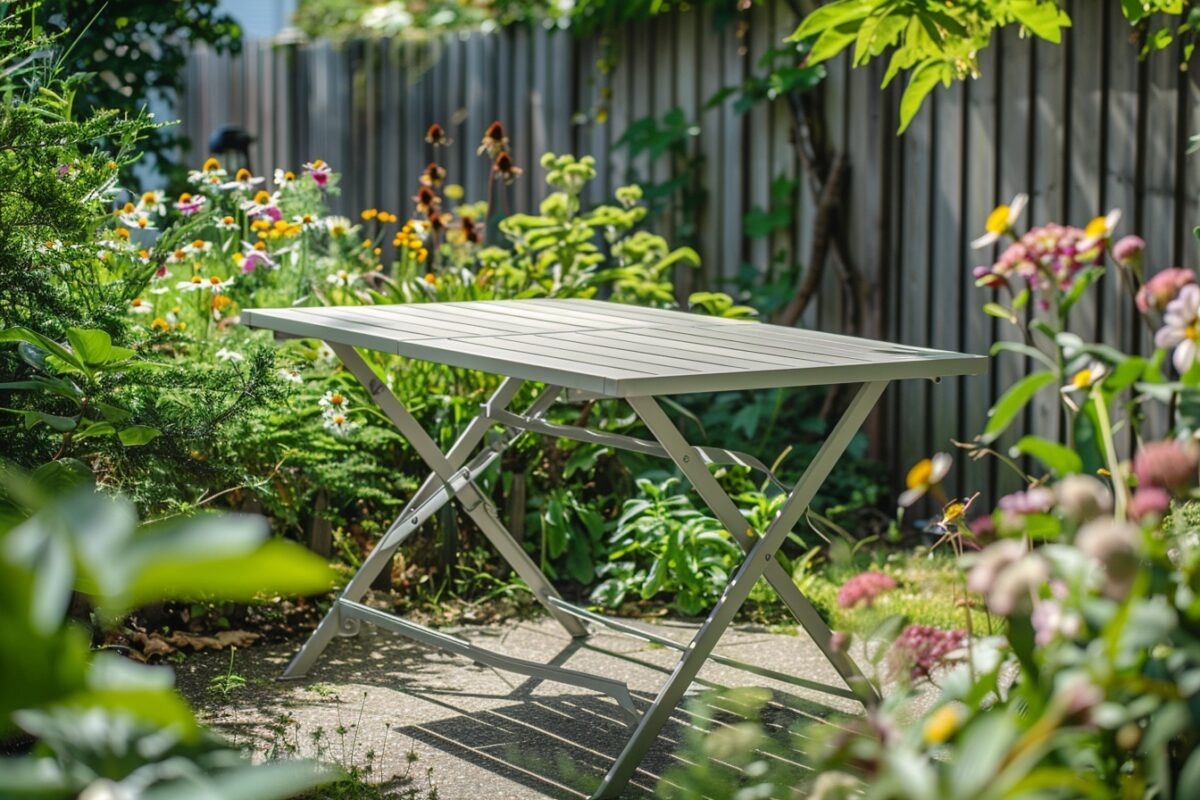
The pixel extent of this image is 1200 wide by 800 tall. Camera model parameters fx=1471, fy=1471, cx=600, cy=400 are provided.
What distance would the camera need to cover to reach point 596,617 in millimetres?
3670

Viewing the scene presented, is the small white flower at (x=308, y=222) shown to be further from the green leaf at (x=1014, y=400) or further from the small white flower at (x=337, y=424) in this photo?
the green leaf at (x=1014, y=400)

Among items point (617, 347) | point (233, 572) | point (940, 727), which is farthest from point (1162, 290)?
point (617, 347)

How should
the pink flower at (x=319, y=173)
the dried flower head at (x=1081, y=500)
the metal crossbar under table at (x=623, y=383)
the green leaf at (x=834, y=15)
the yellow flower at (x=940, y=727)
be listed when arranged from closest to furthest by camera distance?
the yellow flower at (x=940, y=727) < the dried flower head at (x=1081, y=500) < the metal crossbar under table at (x=623, y=383) < the green leaf at (x=834, y=15) < the pink flower at (x=319, y=173)

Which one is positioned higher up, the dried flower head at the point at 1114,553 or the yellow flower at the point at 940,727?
the dried flower head at the point at 1114,553

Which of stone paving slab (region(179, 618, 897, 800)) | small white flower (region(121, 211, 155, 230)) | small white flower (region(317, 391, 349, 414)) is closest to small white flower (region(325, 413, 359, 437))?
small white flower (region(317, 391, 349, 414))

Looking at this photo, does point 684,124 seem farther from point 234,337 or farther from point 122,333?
point 122,333

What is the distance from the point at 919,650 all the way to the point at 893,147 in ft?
13.7

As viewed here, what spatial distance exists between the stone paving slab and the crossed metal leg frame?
0.39 feet

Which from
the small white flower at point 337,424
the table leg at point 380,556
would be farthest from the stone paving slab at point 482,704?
the small white flower at point 337,424

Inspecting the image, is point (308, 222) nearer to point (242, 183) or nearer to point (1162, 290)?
point (242, 183)

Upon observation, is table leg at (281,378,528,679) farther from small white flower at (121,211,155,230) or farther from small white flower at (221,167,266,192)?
small white flower at (221,167,266,192)

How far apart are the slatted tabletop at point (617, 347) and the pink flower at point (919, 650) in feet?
2.46

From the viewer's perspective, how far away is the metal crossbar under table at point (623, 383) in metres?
2.76

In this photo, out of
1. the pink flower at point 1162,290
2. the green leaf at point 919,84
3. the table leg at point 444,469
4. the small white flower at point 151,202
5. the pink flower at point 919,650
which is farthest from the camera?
the small white flower at point 151,202
